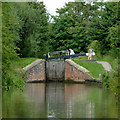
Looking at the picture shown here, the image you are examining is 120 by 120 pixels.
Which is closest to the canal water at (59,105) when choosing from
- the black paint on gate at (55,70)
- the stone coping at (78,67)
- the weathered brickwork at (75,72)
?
the weathered brickwork at (75,72)

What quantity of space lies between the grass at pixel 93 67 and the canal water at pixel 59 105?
598cm

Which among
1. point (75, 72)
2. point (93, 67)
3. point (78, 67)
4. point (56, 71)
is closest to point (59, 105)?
point (78, 67)

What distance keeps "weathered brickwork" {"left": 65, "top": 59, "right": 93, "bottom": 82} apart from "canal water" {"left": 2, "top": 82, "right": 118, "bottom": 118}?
6189 millimetres

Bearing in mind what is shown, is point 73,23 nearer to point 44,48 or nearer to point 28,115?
point 44,48

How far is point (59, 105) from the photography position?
69.7ft

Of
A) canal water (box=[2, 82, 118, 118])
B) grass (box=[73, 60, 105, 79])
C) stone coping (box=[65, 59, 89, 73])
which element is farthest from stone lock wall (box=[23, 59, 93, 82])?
canal water (box=[2, 82, 118, 118])

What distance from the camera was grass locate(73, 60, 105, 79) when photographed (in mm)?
33625

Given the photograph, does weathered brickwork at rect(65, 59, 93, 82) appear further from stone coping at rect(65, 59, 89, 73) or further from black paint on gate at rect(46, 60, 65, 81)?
black paint on gate at rect(46, 60, 65, 81)

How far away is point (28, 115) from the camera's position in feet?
57.1

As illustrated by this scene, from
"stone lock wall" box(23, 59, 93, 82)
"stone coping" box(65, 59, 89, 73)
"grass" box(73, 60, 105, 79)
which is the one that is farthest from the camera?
"stone lock wall" box(23, 59, 93, 82)

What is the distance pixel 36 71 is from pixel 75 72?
331 centimetres

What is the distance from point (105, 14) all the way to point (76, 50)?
17656 mm

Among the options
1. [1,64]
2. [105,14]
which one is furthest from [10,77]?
[105,14]

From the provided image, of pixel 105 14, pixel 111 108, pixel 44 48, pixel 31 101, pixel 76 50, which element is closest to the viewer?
pixel 111 108
